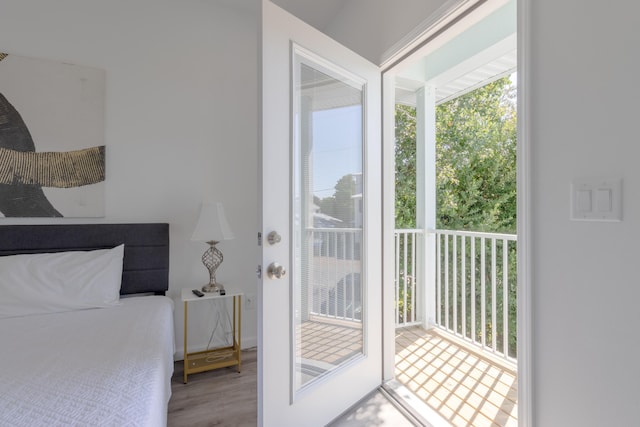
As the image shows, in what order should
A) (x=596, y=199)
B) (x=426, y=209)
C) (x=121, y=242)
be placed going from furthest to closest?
(x=426, y=209) < (x=121, y=242) < (x=596, y=199)

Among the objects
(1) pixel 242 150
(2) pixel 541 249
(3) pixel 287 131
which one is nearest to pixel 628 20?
(2) pixel 541 249

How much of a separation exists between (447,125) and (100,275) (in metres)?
4.87

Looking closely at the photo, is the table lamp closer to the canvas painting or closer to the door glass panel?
the canvas painting

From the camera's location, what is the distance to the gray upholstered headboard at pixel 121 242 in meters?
1.97

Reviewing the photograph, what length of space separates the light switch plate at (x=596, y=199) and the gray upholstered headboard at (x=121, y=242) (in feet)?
7.91

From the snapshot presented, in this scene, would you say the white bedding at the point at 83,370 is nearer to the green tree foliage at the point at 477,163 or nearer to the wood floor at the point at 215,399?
the wood floor at the point at 215,399

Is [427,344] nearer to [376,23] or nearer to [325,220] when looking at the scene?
[325,220]

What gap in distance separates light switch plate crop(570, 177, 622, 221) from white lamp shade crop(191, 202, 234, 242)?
198 cm

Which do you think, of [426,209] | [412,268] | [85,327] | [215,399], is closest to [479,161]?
[426,209]

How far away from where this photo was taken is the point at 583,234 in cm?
95

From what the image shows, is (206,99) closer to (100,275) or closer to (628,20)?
(100,275)

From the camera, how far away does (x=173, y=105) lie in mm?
2412

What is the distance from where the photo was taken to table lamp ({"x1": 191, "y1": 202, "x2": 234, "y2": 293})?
7.16ft

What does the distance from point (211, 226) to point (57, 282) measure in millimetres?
944
